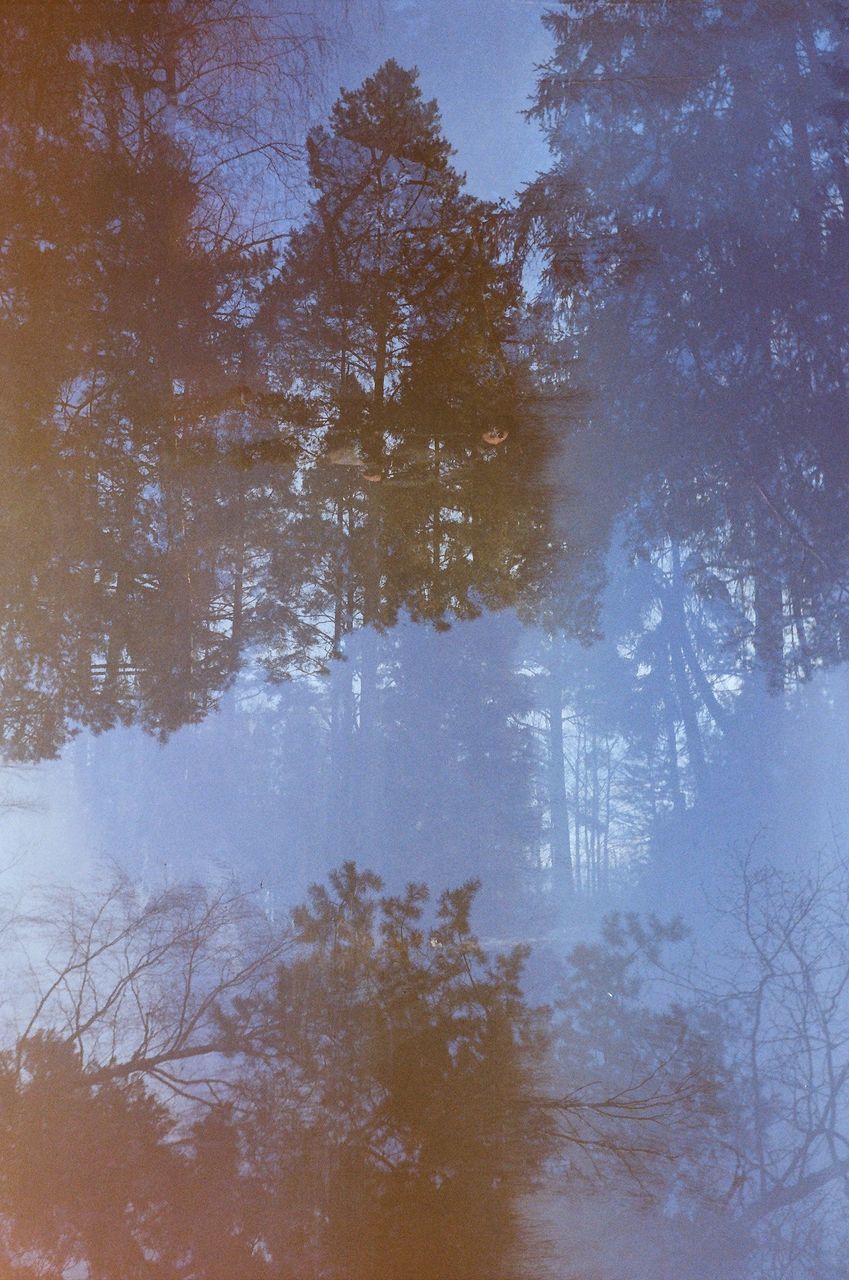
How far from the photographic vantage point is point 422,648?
1745mm

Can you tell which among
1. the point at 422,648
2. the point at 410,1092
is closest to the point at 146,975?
the point at 410,1092

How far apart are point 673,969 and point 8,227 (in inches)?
86.9

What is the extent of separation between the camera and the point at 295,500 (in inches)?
71.2

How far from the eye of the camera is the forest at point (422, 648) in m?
1.61

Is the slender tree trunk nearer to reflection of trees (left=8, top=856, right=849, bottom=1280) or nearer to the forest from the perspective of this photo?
the forest

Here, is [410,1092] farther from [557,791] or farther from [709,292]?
[709,292]

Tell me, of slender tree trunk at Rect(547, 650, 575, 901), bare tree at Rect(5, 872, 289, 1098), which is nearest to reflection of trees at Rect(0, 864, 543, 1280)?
bare tree at Rect(5, 872, 289, 1098)

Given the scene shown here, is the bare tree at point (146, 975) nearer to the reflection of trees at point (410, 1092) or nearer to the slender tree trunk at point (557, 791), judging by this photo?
the reflection of trees at point (410, 1092)

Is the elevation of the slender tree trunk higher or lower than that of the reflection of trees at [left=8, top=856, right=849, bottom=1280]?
higher

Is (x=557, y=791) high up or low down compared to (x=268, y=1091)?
up

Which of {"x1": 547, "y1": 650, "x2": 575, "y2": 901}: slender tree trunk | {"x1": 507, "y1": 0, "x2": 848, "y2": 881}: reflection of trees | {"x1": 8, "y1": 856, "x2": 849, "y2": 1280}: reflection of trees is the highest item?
{"x1": 507, "y1": 0, "x2": 848, "y2": 881}: reflection of trees

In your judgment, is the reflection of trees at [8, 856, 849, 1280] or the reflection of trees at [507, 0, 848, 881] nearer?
the reflection of trees at [8, 856, 849, 1280]

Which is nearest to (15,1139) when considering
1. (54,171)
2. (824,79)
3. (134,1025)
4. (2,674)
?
(134,1025)

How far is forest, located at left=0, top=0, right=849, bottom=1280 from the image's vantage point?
1607 millimetres
